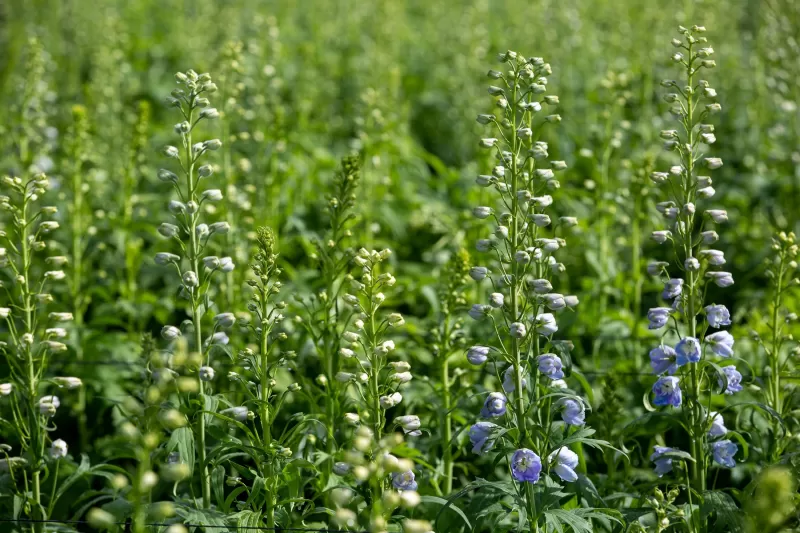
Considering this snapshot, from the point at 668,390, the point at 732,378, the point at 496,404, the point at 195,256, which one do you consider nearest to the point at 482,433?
the point at 496,404

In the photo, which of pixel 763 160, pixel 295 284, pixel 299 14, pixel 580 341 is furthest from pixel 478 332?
pixel 299 14

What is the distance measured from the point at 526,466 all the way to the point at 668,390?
90 cm

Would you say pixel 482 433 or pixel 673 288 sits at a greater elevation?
pixel 673 288

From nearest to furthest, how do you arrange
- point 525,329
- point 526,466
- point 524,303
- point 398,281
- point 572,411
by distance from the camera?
point 526,466
point 525,329
point 572,411
point 524,303
point 398,281

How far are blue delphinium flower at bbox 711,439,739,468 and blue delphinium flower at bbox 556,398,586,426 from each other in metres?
0.76

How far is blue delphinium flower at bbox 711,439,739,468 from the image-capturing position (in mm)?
4617

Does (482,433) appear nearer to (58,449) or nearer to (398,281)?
(58,449)

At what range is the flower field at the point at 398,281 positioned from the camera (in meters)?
4.39

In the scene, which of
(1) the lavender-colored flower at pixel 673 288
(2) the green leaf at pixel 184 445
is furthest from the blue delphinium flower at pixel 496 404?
(2) the green leaf at pixel 184 445

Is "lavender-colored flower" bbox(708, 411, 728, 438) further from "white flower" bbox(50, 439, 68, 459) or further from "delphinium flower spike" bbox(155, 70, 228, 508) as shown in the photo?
"white flower" bbox(50, 439, 68, 459)

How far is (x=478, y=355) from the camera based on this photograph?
14.3ft

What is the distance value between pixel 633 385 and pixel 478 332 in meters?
1.19

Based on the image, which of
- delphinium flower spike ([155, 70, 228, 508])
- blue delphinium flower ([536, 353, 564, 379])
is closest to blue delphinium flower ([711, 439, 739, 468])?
blue delphinium flower ([536, 353, 564, 379])

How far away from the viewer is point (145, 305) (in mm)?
7012
